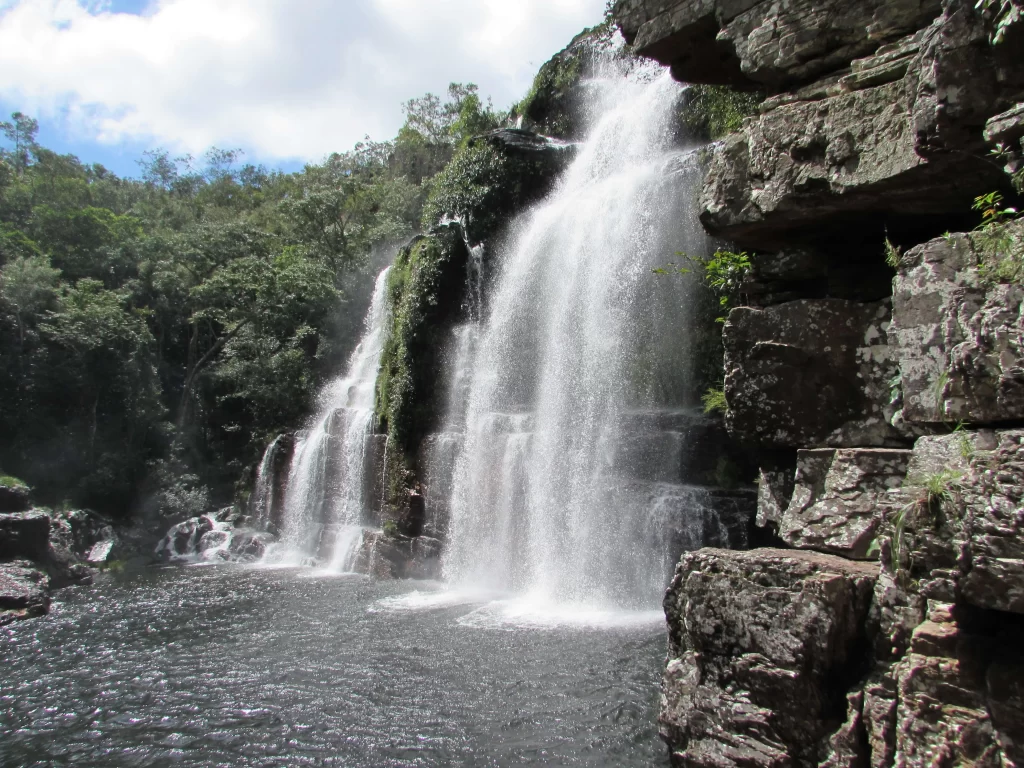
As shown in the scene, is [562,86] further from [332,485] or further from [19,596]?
[19,596]

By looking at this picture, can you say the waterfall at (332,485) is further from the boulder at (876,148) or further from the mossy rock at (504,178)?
the boulder at (876,148)

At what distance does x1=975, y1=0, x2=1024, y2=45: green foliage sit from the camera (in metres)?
3.38

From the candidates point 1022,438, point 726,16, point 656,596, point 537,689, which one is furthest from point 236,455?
point 1022,438

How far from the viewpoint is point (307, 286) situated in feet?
84.7

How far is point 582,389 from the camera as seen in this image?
43.8ft

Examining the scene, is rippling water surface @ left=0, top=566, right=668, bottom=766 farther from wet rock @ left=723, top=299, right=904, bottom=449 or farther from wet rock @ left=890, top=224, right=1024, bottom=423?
wet rock @ left=890, top=224, right=1024, bottom=423

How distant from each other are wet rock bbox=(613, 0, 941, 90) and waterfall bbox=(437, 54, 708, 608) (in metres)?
6.53

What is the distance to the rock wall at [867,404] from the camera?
3.26 m

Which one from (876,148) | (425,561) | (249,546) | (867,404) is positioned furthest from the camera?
(249,546)

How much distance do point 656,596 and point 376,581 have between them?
6.36m

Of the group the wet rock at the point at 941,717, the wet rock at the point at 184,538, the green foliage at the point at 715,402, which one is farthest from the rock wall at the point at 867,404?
the wet rock at the point at 184,538

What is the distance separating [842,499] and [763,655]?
1.19 m

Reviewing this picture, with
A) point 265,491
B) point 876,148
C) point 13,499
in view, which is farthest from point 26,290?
point 876,148

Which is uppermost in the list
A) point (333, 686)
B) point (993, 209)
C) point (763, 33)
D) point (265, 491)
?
point (763, 33)
